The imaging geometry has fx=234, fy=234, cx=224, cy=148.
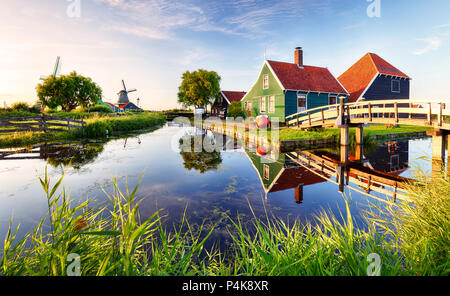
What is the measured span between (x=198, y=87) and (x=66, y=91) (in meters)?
27.2

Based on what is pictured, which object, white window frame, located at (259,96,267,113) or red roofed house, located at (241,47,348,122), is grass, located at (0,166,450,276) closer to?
red roofed house, located at (241,47,348,122)

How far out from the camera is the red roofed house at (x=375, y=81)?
2350 cm

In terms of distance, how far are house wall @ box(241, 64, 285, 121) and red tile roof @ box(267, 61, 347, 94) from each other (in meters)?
0.69

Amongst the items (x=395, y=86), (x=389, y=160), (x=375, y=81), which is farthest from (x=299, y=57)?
(x=389, y=160)

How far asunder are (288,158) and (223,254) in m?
7.84

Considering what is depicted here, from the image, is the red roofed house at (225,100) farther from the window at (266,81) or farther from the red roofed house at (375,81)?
the red roofed house at (375,81)

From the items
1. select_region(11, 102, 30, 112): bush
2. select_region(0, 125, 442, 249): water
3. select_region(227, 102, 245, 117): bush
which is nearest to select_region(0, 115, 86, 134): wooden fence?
select_region(0, 125, 442, 249): water

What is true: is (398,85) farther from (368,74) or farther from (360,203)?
(360,203)

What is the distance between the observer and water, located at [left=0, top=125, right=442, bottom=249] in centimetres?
479

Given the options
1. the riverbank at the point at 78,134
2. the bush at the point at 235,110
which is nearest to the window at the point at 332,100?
the bush at the point at 235,110

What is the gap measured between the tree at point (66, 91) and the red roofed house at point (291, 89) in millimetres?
43211

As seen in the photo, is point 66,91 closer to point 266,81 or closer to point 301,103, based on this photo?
point 266,81
